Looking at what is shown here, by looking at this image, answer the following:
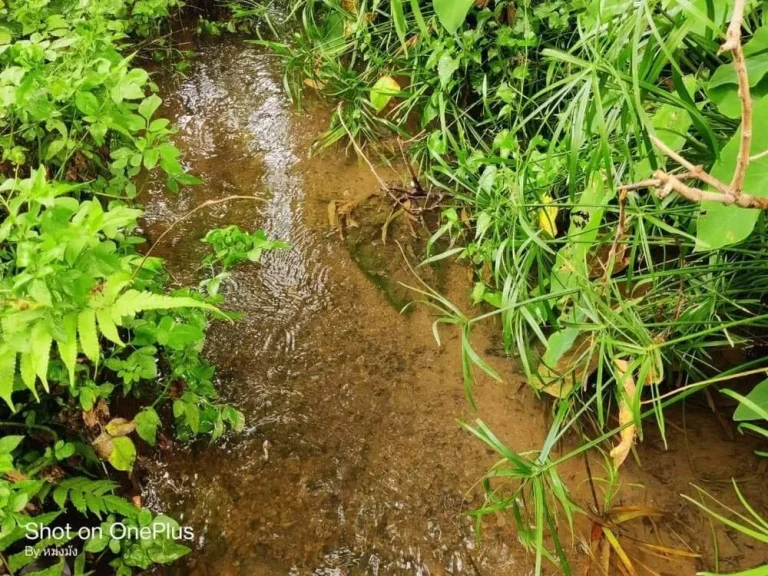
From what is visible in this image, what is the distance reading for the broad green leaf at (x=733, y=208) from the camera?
0.83m

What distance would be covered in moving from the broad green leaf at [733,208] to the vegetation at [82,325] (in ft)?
2.79

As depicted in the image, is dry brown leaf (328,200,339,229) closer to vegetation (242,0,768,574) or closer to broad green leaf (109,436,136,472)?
vegetation (242,0,768,574)

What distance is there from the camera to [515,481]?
4.58 feet

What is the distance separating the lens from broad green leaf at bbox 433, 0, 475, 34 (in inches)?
44.8

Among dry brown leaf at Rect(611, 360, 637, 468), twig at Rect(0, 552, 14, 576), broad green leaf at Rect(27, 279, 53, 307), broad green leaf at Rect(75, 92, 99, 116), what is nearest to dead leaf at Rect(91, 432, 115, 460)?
twig at Rect(0, 552, 14, 576)

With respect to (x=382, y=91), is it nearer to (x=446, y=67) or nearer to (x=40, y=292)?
(x=446, y=67)

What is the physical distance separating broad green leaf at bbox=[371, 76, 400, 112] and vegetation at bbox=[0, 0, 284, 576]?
2.90 ft

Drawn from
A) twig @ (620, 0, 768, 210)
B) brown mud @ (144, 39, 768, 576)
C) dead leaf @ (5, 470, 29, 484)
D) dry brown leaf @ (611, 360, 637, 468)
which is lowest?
brown mud @ (144, 39, 768, 576)

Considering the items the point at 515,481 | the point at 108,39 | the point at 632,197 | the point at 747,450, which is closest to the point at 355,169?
the point at 108,39

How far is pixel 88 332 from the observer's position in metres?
0.98

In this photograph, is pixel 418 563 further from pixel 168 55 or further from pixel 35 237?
pixel 168 55

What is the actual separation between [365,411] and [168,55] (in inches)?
82.6

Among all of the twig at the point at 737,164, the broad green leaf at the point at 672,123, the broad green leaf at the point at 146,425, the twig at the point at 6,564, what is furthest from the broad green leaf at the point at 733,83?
the twig at the point at 6,564

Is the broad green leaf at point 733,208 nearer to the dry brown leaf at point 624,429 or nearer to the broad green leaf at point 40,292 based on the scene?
the dry brown leaf at point 624,429
